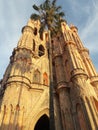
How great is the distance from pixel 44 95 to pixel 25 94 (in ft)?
7.35

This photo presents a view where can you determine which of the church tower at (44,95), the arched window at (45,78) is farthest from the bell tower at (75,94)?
the arched window at (45,78)

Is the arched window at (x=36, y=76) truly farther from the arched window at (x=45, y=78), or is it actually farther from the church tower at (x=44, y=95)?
the arched window at (x=45, y=78)

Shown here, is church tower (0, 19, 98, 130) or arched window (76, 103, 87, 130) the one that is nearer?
arched window (76, 103, 87, 130)

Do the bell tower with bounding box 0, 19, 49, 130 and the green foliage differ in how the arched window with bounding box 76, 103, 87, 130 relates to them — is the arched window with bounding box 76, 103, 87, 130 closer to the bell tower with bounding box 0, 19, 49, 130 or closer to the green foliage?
the bell tower with bounding box 0, 19, 49, 130

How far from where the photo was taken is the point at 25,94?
16.4 metres

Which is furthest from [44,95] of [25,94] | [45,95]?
[25,94]

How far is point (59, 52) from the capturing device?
26.1 meters

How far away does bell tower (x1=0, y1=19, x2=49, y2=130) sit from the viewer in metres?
14.0

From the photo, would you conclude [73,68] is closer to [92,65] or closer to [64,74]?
[64,74]

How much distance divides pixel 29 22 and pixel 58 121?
2179 cm

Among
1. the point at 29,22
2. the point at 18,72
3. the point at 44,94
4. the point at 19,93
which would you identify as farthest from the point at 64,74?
the point at 29,22

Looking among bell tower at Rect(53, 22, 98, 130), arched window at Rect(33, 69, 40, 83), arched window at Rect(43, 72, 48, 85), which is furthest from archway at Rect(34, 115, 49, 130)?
arched window at Rect(33, 69, 40, 83)

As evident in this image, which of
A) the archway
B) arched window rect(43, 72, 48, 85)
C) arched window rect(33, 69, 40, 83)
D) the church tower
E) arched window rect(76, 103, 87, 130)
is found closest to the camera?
arched window rect(76, 103, 87, 130)

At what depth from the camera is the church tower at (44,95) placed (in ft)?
45.6
